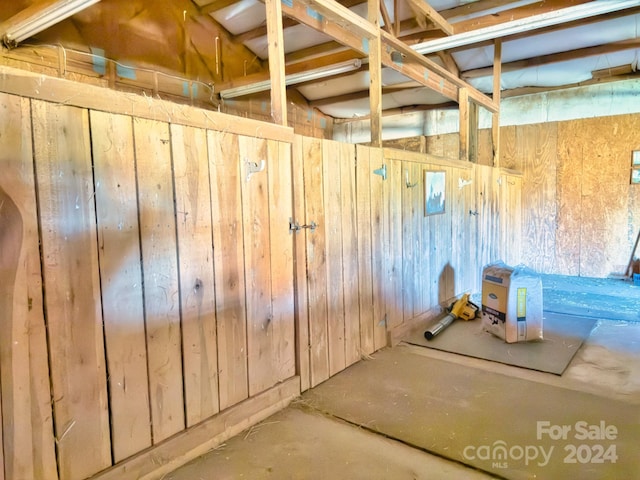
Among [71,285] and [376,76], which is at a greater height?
[376,76]

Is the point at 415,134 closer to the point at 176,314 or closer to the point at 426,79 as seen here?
the point at 426,79

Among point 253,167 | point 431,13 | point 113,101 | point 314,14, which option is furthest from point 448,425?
point 431,13

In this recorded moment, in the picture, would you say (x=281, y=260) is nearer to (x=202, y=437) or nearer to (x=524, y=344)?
(x=202, y=437)

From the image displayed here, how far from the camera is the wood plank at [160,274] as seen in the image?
1475 mm

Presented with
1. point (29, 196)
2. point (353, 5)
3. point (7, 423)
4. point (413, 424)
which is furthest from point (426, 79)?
point (7, 423)

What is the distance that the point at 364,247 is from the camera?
2736 millimetres

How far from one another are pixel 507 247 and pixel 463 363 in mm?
3122

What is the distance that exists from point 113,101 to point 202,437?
4.55ft

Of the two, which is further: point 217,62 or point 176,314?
point 217,62

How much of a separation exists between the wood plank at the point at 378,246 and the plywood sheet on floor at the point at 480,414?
0.31 metres

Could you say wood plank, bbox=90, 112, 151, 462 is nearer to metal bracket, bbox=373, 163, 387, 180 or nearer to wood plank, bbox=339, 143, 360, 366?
wood plank, bbox=339, 143, 360, 366

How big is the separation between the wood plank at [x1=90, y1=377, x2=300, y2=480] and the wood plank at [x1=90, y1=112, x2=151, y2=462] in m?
0.06

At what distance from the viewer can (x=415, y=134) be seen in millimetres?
6523

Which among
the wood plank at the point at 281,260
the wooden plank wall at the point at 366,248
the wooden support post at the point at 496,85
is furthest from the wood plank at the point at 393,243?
the wooden support post at the point at 496,85
